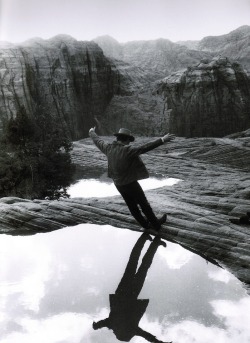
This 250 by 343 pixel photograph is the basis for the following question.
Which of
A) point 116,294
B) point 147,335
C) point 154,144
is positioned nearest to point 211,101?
point 154,144

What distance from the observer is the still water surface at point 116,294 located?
155 inches

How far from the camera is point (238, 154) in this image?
72.3 feet

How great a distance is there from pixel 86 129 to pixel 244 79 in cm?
1886

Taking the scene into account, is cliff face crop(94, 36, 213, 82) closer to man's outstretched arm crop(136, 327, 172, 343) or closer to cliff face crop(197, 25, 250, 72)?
cliff face crop(197, 25, 250, 72)

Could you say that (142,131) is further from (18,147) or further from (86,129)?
(18,147)

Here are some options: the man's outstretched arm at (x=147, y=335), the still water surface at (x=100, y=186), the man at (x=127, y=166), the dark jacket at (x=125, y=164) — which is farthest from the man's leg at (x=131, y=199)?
the still water surface at (x=100, y=186)

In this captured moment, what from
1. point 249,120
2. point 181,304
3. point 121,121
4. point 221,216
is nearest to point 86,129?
point 121,121

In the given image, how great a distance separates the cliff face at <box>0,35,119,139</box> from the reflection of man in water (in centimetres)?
3644

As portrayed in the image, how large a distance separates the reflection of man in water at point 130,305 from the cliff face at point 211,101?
35.7 metres

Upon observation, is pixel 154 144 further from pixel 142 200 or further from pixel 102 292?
pixel 102 292

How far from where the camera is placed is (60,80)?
43844 millimetres

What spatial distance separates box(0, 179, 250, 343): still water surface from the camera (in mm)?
3941

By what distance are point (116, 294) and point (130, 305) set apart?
0.31m

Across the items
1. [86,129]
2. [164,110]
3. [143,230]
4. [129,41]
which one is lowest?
[86,129]
